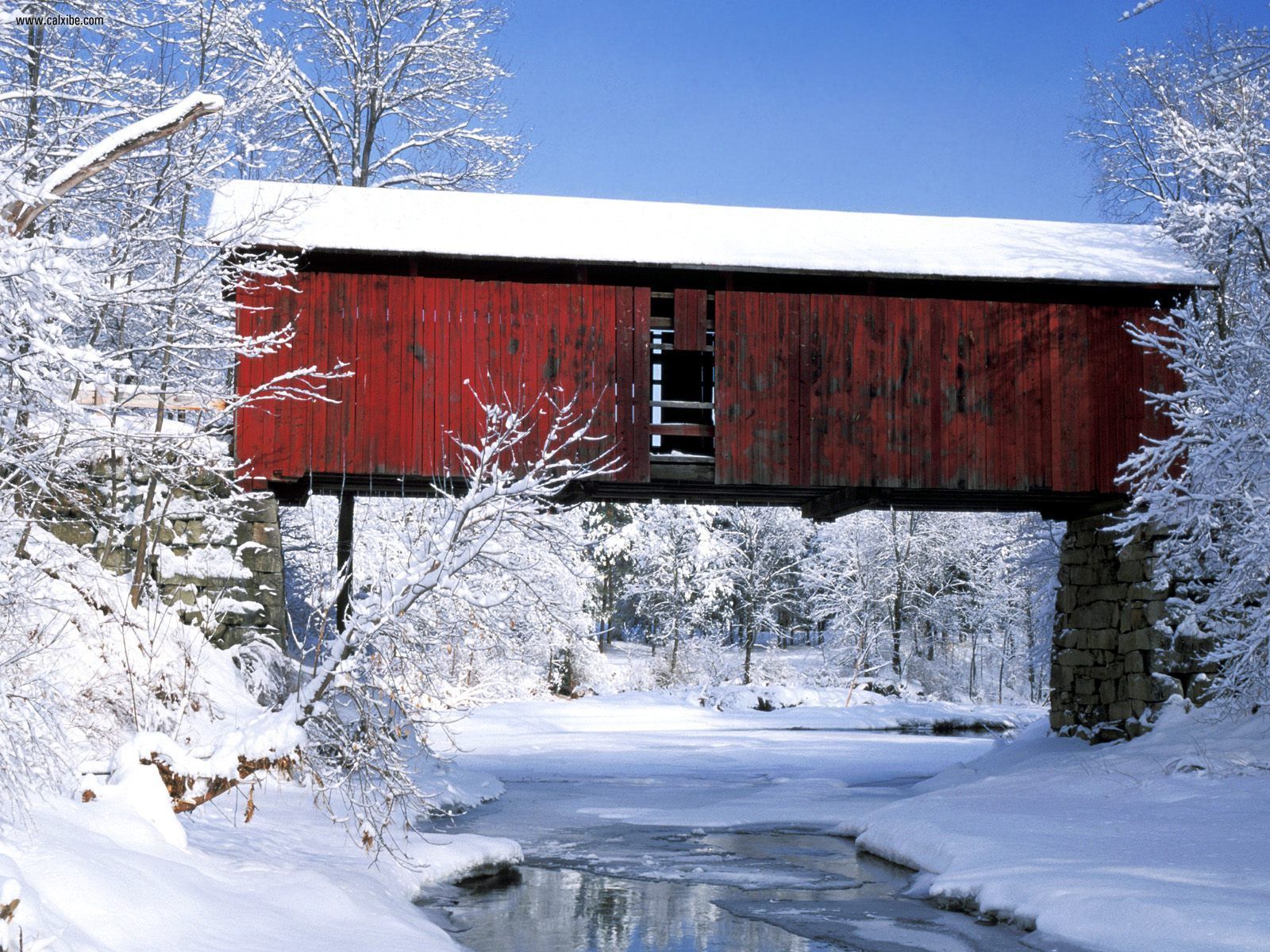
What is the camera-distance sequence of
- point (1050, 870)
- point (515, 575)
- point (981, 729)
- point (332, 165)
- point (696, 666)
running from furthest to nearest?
point (696, 666) → point (981, 729) → point (332, 165) → point (1050, 870) → point (515, 575)

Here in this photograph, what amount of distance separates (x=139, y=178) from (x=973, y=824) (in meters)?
11.1

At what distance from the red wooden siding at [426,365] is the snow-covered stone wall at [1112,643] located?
5.68 meters

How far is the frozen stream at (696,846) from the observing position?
27.3ft

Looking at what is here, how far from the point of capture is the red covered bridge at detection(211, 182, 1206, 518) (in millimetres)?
13938

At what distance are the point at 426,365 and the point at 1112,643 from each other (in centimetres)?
912

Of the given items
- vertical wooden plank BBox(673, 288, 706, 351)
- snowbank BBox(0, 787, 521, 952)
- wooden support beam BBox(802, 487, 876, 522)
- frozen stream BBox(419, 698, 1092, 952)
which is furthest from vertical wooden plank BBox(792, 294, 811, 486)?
snowbank BBox(0, 787, 521, 952)

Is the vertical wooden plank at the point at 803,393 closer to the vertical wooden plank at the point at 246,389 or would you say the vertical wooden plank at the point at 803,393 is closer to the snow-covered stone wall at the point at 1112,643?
the snow-covered stone wall at the point at 1112,643

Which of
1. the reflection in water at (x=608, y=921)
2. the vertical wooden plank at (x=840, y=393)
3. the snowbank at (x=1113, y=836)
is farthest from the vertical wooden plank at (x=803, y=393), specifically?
the reflection in water at (x=608, y=921)

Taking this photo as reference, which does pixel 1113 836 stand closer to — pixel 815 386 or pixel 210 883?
pixel 815 386

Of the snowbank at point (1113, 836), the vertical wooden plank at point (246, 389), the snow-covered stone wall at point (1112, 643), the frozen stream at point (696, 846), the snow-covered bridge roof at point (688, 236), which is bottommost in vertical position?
the frozen stream at point (696, 846)

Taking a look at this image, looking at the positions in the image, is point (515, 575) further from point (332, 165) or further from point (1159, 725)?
point (332, 165)

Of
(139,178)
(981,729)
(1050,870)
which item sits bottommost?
(981,729)

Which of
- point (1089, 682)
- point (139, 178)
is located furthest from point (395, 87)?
point (1089, 682)

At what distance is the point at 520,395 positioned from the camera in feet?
45.3
